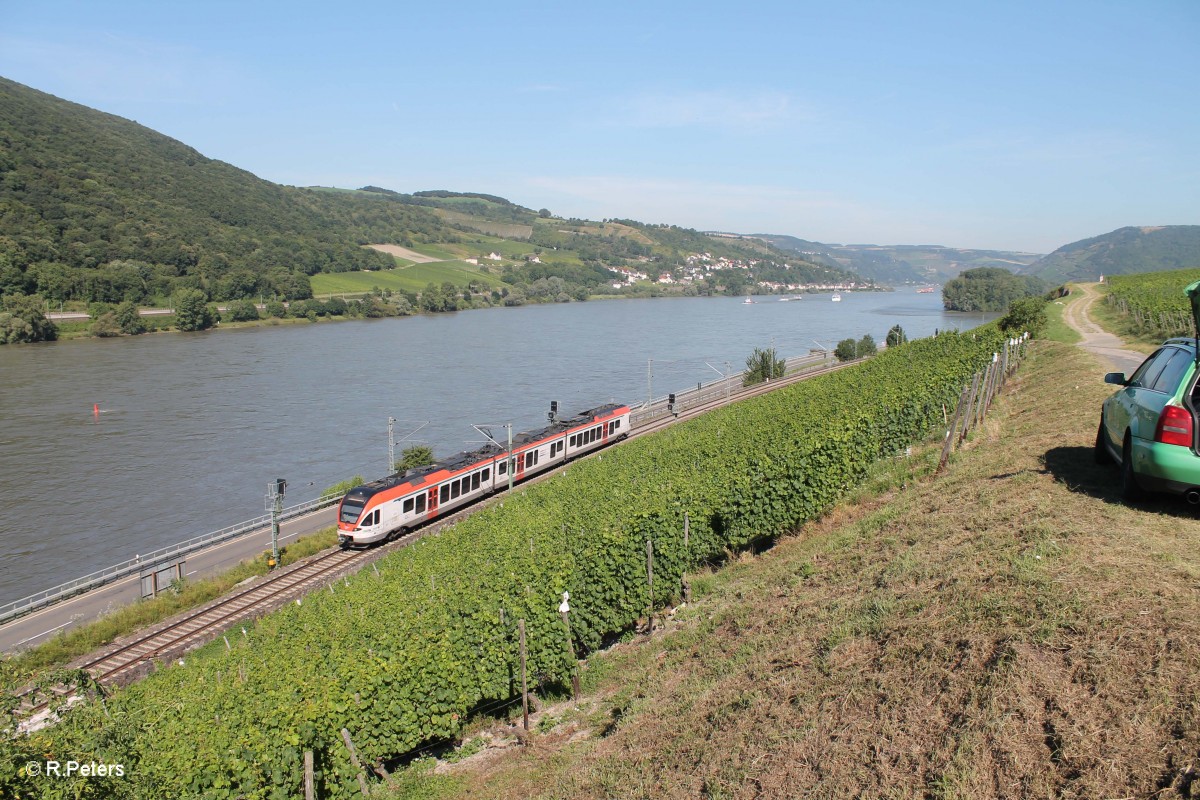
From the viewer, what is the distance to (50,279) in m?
90.4

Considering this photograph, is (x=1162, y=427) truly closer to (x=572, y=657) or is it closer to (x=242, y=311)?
(x=572, y=657)

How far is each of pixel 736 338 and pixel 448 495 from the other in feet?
256

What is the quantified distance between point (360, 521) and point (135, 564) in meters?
11.0

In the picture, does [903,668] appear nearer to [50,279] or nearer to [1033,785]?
[1033,785]

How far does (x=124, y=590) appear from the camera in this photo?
28.4 m

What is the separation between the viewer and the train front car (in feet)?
88.7

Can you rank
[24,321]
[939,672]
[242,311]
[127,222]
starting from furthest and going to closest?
[127,222]
[242,311]
[24,321]
[939,672]

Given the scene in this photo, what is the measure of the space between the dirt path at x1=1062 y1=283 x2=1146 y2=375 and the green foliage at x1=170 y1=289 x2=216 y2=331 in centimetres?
9337

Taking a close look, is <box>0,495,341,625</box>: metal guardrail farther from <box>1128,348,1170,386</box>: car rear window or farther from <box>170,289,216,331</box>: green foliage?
<box>170,289,216,331</box>: green foliage

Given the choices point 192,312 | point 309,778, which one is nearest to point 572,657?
point 309,778

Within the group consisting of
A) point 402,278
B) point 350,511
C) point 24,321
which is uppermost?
point 402,278

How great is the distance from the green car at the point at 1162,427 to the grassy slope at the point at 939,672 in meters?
0.50

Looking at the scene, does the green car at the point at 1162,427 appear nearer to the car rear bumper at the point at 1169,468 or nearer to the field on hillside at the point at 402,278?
the car rear bumper at the point at 1169,468

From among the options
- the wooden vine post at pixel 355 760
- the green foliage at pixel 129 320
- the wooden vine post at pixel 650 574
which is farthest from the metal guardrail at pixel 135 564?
the green foliage at pixel 129 320
